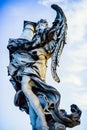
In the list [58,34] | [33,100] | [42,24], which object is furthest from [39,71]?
[42,24]

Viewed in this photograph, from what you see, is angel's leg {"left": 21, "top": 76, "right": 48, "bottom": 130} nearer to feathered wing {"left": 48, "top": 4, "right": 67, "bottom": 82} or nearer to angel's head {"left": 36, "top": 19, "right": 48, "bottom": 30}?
feathered wing {"left": 48, "top": 4, "right": 67, "bottom": 82}

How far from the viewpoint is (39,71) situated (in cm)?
948

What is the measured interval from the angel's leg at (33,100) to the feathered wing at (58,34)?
0.82 meters

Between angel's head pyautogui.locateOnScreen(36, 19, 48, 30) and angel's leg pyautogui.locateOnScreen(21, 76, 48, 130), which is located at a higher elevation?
angel's head pyautogui.locateOnScreen(36, 19, 48, 30)

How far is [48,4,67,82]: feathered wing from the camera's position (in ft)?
32.1

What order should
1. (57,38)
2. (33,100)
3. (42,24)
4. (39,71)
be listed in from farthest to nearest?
(42,24), (57,38), (39,71), (33,100)

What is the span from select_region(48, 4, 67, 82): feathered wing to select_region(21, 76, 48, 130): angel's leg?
2.69 feet

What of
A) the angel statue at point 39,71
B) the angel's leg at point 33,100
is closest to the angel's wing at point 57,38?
the angel statue at point 39,71

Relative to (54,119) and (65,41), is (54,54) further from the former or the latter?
(54,119)

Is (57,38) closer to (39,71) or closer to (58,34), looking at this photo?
(58,34)

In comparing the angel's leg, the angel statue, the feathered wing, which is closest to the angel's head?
the angel statue

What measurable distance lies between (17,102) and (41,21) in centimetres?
252

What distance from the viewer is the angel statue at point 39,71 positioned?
851 cm

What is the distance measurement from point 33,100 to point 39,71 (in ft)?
3.26
